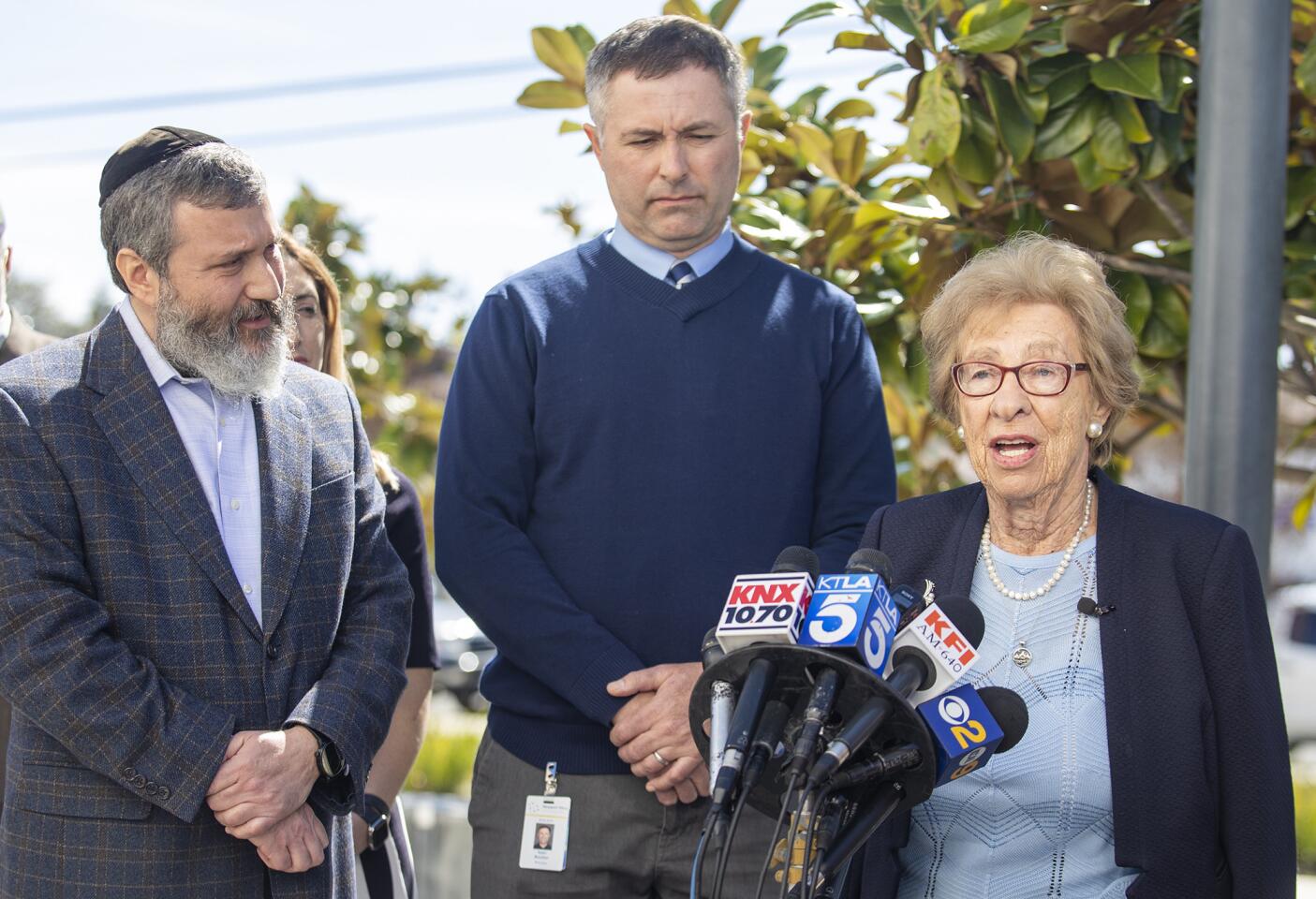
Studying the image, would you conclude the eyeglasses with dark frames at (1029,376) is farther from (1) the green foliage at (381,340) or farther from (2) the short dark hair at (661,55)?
(1) the green foliage at (381,340)

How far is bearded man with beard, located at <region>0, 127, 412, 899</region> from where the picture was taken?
2621mm

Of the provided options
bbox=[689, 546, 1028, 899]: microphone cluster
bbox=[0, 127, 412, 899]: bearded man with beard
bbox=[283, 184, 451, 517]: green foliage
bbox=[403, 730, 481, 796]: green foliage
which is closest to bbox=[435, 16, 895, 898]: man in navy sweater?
bbox=[0, 127, 412, 899]: bearded man with beard

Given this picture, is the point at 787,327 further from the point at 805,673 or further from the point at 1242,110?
the point at 805,673

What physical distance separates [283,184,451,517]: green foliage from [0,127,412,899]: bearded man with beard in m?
3.18

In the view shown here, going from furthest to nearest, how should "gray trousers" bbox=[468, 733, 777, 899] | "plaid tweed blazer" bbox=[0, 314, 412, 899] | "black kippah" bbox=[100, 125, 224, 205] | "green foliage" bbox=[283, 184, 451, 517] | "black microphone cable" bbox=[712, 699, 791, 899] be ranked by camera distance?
1. "green foliage" bbox=[283, 184, 451, 517]
2. "gray trousers" bbox=[468, 733, 777, 899]
3. "black kippah" bbox=[100, 125, 224, 205]
4. "plaid tweed blazer" bbox=[0, 314, 412, 899]
5. "black microphone cable" bbox=[712, 699, 791, 899]

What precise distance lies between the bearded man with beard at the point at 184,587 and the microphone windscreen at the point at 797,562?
3.72 feet

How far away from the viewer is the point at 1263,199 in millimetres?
3232

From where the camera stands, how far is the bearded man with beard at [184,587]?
262cm

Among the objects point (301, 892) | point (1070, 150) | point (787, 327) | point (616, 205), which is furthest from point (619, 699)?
point (1070, 150)

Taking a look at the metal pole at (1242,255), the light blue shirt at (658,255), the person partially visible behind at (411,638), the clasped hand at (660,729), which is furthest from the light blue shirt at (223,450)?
the metal pole at (1242,255)

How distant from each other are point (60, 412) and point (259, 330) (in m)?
0.43

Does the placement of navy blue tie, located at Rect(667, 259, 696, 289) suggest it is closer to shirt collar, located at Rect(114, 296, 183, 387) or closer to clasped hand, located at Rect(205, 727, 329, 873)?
shirt collar, located at Rect(114, 296, 183, 387)

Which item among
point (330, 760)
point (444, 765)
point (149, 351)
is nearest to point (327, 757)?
point (330, 760)

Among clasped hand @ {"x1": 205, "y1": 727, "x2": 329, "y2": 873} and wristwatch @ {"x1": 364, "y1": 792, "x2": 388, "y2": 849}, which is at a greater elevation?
clasped hand @ {"x1": 205, "y1": 727, "x2": 329, "y2": 873}
